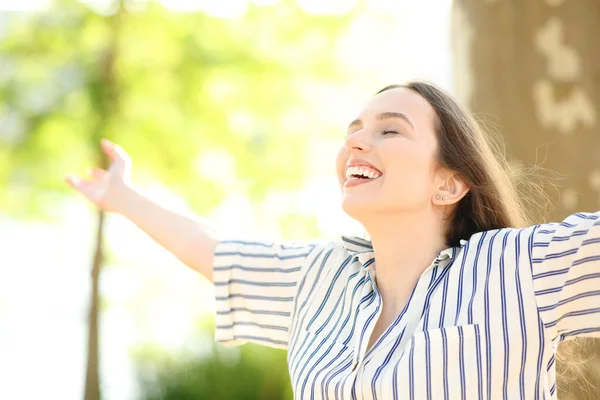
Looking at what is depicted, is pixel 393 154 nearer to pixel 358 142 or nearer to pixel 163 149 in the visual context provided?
pixel 358 142

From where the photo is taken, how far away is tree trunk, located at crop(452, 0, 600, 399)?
7.10ft

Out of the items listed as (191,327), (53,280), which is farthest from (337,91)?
(53,280)

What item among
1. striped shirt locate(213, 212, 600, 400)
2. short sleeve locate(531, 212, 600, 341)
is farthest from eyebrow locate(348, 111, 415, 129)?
short sleeve locate(531, 212, 600, 341)

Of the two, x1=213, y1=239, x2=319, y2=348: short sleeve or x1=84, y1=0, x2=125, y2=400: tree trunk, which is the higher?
x1=84, y1=0, x2=125, y2=400: tree trunk

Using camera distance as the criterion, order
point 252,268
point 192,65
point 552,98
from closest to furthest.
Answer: point 252,268
point 552,98
point 192,65

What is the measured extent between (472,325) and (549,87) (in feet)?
3.59

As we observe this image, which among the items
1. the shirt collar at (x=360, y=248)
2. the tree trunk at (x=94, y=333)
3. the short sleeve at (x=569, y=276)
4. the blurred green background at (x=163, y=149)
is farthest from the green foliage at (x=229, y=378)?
the short sleeve at (x=569, y=276)

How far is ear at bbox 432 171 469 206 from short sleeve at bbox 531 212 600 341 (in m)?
0.27

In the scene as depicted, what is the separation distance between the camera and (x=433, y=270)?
150 cm

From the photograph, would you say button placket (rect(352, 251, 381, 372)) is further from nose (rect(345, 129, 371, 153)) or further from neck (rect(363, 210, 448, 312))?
nose (rect(345, 129, 371, 153))

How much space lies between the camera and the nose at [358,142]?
1552 millimetres

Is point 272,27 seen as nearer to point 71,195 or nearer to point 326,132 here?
point 326,132

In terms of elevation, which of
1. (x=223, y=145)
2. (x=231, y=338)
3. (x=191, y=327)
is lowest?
(x=231, y=338)

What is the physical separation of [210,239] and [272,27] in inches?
133
